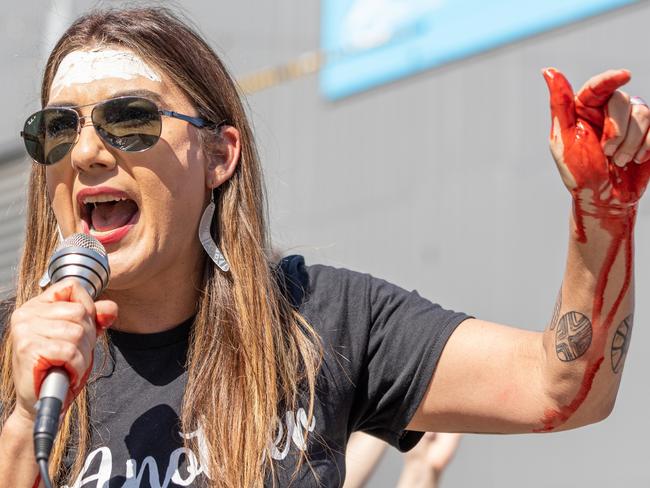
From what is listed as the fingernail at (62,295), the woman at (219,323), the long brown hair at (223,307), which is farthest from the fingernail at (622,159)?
the fingernail at (62,295)

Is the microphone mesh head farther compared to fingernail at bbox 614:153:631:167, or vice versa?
the microphone mesh head

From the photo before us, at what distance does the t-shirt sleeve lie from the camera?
89.3 inches

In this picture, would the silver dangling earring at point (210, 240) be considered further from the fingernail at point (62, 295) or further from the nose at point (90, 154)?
the fingernail at point (62, 295)

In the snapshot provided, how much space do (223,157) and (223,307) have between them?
1.24 feet

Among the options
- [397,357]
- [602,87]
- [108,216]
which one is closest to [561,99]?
[602,87]

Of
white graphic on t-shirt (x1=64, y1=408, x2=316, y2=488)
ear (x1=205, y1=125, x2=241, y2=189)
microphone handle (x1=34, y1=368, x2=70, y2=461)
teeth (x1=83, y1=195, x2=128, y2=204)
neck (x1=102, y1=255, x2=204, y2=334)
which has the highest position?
ear (x1=205, y1=125, x2=241, y2=189)

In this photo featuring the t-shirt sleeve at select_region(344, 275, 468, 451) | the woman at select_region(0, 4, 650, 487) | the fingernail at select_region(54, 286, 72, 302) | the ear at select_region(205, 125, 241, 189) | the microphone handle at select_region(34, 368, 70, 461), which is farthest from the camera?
the ear at select_region(205, 125, 241, 189)

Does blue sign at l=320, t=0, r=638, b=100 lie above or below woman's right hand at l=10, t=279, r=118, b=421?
above

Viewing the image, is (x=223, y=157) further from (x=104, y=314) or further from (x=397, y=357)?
(x=104, y=314)

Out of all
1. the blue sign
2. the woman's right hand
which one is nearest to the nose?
the woman's right hand

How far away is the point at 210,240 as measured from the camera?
8.12ft

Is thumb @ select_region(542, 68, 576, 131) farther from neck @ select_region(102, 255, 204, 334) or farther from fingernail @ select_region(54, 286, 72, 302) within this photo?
neck @ select_region(102, 255, 204, 334)

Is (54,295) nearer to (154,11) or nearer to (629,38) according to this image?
(154,11)

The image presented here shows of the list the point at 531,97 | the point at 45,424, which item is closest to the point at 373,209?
the point at 531,97
